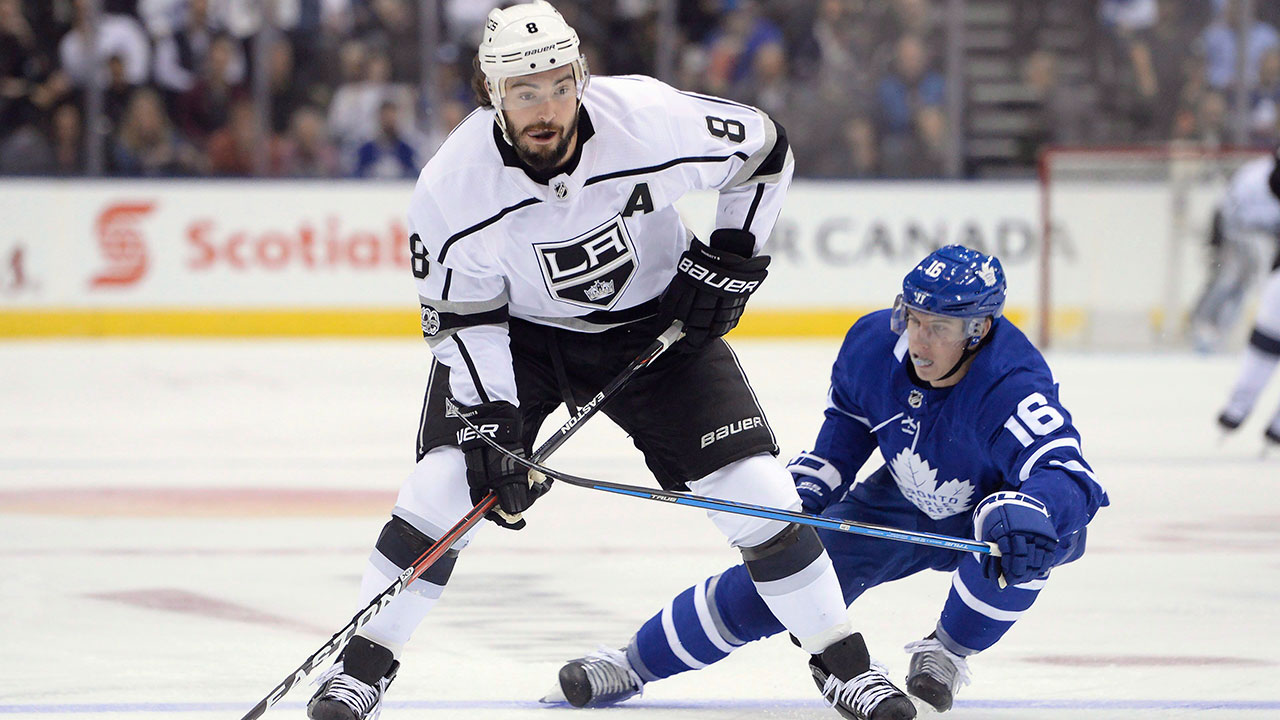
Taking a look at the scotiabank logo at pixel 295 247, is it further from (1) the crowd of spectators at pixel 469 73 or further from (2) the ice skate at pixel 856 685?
(2) the ice skate at pixel 856 685

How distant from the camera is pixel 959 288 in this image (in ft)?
8.18

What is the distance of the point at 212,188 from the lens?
8.95 metres

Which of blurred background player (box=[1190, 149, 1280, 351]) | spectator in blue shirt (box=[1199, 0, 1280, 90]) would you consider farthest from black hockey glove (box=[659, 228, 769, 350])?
spectator in blue shirt (box=[1199, 0, 1280, 90])

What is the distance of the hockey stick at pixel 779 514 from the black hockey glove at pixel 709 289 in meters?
0.25

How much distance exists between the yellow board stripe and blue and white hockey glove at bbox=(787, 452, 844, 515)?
6.18m

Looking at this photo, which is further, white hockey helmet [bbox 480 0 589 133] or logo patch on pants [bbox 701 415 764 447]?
logo patch on pants [bbox 701 415 764 447]

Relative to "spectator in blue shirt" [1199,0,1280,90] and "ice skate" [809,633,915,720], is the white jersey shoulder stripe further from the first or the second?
"spectator in blue shirt" [1199,0,1280,90]

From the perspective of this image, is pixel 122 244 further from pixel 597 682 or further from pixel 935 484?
pixel 935 484

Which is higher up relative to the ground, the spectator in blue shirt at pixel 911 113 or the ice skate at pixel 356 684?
the ice skate at pixel 356 684

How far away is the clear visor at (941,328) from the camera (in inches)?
98.9

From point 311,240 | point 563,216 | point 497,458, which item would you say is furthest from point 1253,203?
point 497,458

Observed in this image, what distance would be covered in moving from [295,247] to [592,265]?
672cm

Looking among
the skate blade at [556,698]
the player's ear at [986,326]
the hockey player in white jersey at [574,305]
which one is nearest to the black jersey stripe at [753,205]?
the hockey player in white jersey at [574,305]

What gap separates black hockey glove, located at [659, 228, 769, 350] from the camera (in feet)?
8.48
